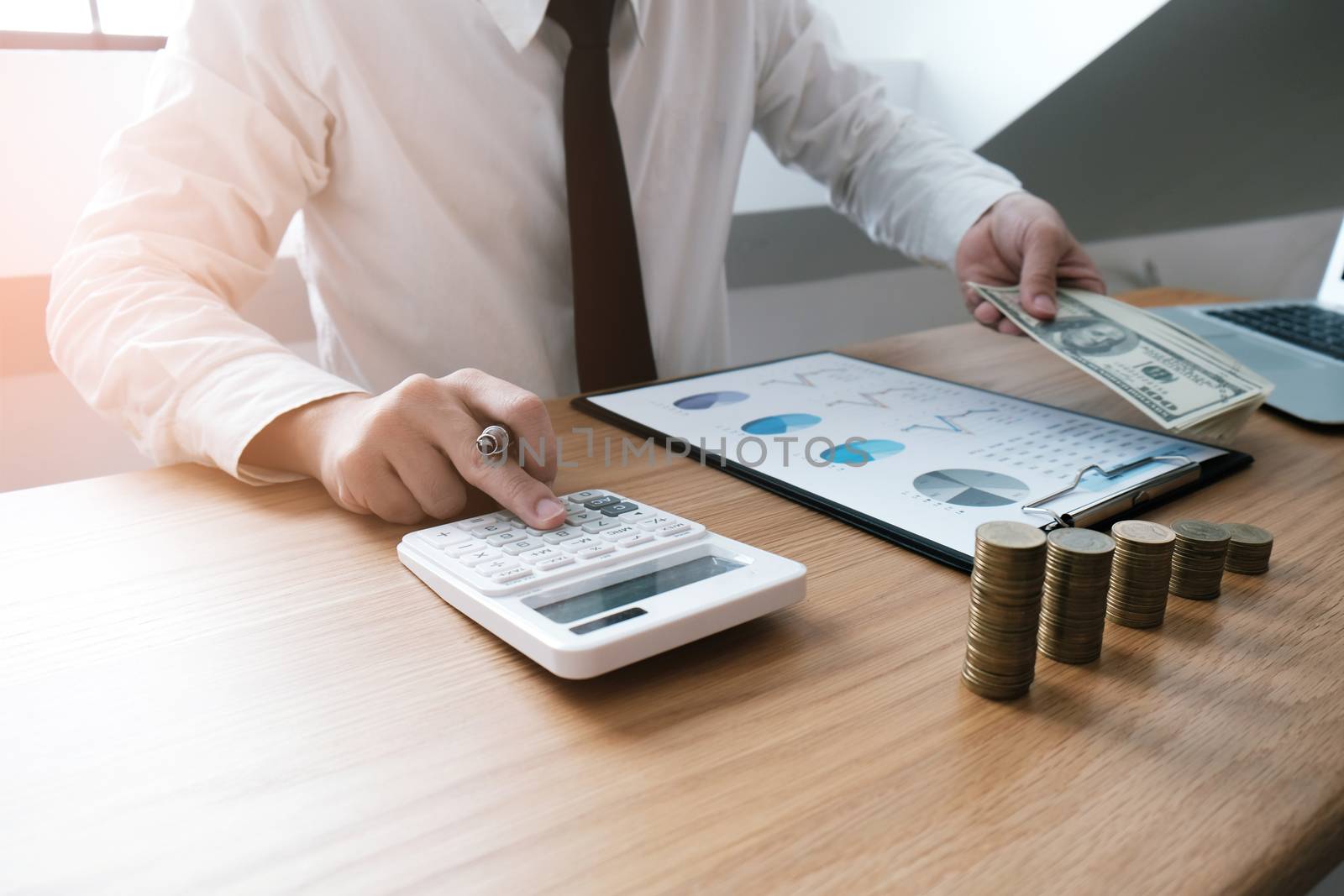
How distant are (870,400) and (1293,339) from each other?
50 centimetres

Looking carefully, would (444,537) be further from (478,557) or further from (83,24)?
(83,24)

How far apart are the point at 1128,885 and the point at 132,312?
718 mm

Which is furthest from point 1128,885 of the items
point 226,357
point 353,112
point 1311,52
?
point 1311,52

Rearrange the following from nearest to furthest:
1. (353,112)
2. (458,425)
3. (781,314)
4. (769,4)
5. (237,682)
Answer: (237,682) < (458,425) < (353,112) < (769,4) < (781,314)

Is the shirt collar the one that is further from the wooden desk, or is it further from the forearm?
the wooden desk

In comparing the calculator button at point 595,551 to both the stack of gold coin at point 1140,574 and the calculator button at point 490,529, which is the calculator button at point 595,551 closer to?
the calculator button at point 490,529

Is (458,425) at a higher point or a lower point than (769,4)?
lower

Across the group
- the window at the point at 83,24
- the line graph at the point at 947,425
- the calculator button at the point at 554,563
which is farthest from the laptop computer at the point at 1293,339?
the window at the point at 83,24

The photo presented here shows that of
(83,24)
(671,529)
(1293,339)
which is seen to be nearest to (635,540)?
(671,529)

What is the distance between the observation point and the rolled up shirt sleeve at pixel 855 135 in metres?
1.13

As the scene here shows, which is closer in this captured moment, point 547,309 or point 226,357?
point 226,357

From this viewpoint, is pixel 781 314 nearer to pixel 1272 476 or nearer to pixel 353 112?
pixel 353 112

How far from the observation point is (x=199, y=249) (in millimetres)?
779

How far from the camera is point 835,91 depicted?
1208 millimetres
